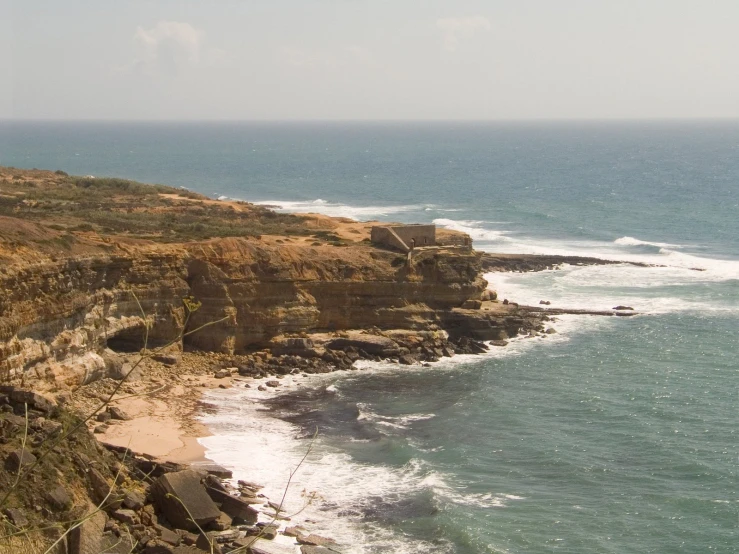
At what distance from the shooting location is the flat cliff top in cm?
3956

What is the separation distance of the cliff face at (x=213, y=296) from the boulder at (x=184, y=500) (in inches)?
411

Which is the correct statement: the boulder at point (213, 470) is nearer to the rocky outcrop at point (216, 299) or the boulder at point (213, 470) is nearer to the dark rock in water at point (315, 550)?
the dark rock in water at point (315, 550)

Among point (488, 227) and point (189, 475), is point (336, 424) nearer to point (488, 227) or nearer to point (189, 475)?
point (189, 475)

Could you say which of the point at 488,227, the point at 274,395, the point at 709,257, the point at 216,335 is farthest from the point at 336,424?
the point at 488,227

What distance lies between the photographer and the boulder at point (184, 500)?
25812mm

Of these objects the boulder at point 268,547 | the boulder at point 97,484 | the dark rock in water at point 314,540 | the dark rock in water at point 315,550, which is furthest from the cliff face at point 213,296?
the dark rock in water at point 315,550

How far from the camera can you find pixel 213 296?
4500 cm

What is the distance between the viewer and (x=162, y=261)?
1726 inches

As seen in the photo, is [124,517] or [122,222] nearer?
[124,517]

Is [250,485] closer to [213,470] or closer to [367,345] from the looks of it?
[213,470]

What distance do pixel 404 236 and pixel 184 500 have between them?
2774 centimetres

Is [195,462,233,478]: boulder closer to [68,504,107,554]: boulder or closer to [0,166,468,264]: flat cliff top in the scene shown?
[68,504,107,554]: boulder

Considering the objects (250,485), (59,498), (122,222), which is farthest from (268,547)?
(122,222)

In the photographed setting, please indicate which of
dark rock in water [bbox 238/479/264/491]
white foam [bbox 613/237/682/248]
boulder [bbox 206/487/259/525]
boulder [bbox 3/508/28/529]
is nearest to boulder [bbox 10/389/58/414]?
boulder [bbox 3/508/28/529]
